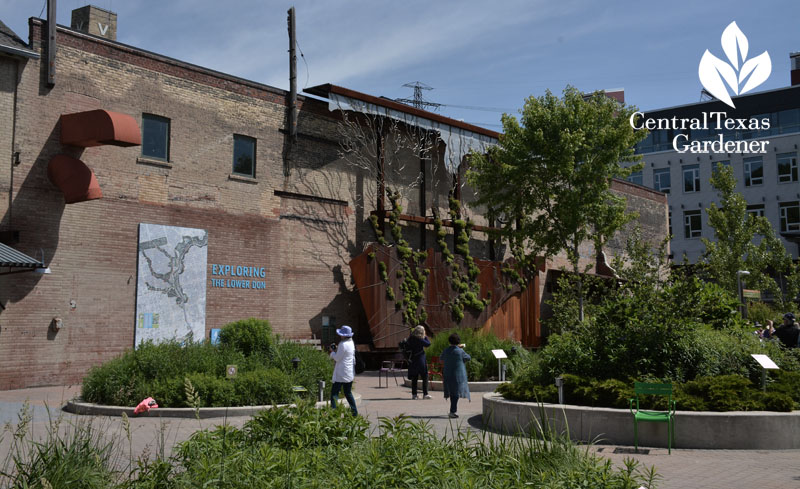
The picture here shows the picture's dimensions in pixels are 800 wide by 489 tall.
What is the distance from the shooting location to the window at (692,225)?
63812 millimetres

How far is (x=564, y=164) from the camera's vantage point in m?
27.1

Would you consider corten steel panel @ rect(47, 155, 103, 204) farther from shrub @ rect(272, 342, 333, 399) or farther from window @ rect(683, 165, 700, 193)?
window @ rect(683, 165, 700, 193)

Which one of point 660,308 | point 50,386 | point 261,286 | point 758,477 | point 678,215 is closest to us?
point 758,477

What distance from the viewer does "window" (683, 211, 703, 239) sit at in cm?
6381

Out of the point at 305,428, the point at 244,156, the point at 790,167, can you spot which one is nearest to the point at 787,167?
the point at 790,167

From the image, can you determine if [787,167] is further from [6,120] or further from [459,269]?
[6,120]

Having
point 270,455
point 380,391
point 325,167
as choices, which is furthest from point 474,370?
point 270,455

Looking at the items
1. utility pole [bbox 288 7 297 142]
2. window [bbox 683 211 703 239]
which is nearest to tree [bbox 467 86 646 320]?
utility pole [bbox 288 7 297 142]

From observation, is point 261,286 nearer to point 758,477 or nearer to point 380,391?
point 380,391

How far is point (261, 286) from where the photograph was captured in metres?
24.6

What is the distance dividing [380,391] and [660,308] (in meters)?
8.42

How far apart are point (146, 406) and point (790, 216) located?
58055 millimetres

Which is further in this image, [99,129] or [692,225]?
[692,225]

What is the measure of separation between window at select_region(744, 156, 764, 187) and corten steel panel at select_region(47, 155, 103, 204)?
2163 inches
